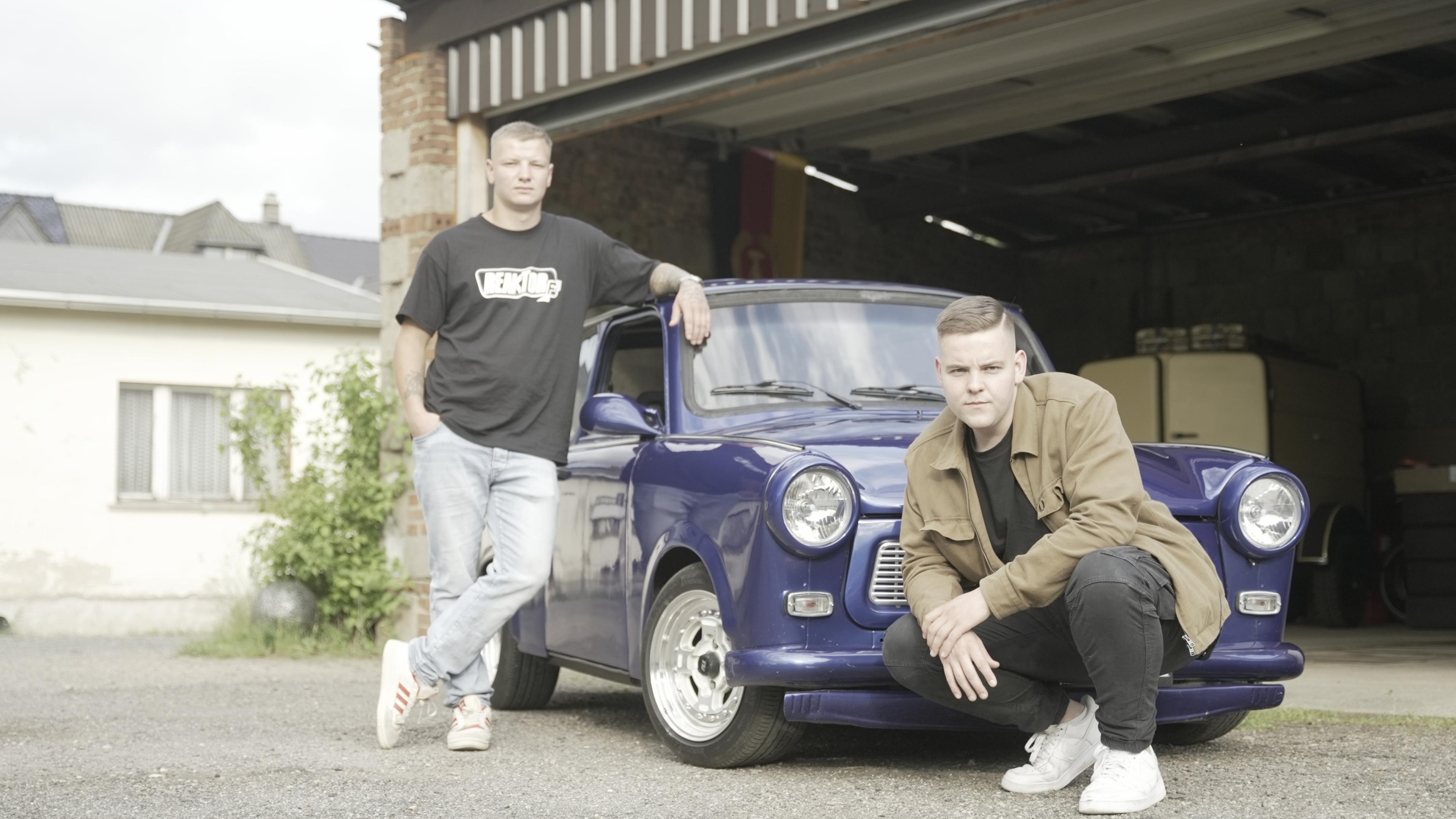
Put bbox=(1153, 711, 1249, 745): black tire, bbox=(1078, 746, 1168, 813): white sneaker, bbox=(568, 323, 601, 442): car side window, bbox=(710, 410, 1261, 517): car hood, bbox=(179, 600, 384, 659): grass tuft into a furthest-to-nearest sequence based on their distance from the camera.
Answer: bbox=(179, 600, 384, 659): grass tuft, bbox=(568, 323, 601, 442): car side window, bbox=(1153, 711, 1249, 745): black tire, bbox=(710, 410, 1261, 517): car hood, bbox=(1078, 746, 1168, 813): white sneaker

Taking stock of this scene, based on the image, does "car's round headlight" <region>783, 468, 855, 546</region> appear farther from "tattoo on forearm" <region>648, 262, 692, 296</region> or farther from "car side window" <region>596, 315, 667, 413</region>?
"tattoo on forearm" <region>648, 262, 692, 296</region>

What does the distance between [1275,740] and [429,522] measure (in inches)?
116

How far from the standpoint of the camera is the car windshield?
5.36 meters

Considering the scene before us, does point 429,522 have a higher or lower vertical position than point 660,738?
higher

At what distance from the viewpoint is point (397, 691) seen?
520cm

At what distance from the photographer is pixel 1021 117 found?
1250cm

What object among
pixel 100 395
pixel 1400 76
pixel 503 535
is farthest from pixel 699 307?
pixel 100 395

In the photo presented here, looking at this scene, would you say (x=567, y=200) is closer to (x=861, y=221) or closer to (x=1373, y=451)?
(x=861, y=221)

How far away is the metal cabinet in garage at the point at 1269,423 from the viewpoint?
1278cm

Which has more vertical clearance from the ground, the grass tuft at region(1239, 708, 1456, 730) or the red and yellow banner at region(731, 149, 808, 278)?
the red and yellow banner at region(731, 149, 808, 278)

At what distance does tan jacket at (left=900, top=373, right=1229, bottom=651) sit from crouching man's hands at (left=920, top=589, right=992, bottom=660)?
0.10 ft

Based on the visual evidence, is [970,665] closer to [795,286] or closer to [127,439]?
[795,286]

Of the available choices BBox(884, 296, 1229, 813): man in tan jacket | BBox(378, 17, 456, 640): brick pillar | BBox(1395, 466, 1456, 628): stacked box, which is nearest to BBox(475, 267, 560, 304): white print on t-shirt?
BBox(884, 296, 1229, 813): man in tan jacket

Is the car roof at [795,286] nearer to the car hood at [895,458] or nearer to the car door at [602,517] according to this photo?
the car door at [602,517]
